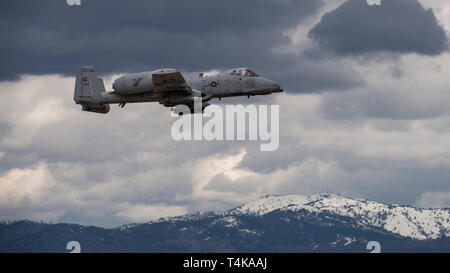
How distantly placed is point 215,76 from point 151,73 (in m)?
8.60

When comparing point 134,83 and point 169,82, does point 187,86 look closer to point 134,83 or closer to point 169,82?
point 169,82

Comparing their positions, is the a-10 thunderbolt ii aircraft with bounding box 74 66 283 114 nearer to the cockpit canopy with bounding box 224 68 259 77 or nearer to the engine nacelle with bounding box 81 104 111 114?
the cockpit canopy with bounding box 224 68 259 77

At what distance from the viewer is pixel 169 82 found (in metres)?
107

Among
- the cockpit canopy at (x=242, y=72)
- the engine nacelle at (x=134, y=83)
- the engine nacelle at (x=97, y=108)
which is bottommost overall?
the engine nacelle at (x=97, y=108)

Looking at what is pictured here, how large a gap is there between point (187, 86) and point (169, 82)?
8.33 feet

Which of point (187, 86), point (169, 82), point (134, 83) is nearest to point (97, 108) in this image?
point (134, 83)

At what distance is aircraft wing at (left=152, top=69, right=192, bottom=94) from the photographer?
106312 mm

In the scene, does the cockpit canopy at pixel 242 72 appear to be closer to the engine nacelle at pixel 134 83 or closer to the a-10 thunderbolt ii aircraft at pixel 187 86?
the a-10 thunderbolt ii aircraft at pixel 187 86

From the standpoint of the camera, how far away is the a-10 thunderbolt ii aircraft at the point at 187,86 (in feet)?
353

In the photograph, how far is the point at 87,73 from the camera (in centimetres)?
11750

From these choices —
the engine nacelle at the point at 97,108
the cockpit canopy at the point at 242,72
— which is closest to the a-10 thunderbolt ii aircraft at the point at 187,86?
the cockpit canopy at the point at 242,72
